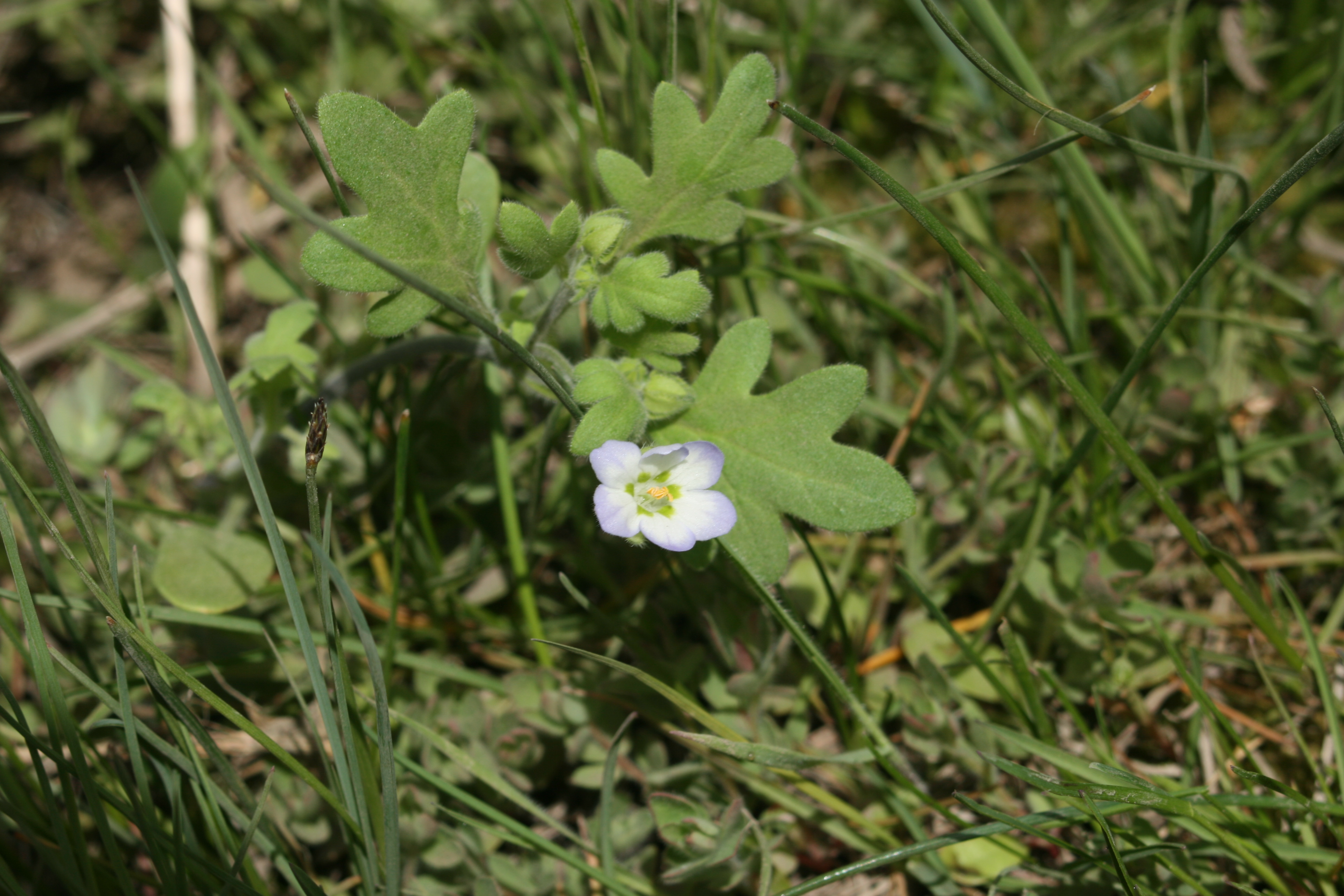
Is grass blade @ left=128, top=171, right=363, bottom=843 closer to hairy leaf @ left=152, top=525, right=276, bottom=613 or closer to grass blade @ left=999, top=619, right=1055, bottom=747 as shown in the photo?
hairy leaf @ left=152, top=525, right=276, bottom=613

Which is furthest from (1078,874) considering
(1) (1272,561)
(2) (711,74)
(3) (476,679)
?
(2) (711,74)

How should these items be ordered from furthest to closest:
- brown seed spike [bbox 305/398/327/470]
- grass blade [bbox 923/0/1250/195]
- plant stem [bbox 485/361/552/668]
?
1. plant stem [bbox 485/361/552/668]
2. grass blade [bbox 923/0/1250/195]
3. brown seed spike [bbox 305/398/327/470]

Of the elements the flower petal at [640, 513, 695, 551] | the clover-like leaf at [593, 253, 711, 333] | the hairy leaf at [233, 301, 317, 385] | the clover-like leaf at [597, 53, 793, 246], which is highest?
the clover-like leaf at [597, 53, 793, 246]

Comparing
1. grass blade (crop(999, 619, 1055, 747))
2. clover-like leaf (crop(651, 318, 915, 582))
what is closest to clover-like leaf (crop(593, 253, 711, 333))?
clover-like leaf (crop(651, 318, 915, 582))

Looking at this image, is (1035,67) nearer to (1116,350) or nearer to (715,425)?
(1116,350)

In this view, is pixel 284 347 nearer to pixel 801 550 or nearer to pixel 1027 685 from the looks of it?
pixel 801 550

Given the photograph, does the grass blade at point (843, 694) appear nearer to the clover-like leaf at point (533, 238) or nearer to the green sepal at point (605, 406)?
the green sepal at point (605, 406)

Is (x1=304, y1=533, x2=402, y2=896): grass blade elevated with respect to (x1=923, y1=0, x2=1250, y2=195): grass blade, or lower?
lower
